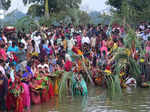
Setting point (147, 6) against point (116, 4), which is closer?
point (147, 6)

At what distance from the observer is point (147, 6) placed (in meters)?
29.7

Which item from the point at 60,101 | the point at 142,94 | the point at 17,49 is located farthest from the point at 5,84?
the point at 142,94

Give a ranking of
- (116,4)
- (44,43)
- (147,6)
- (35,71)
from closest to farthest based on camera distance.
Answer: (35,71) → (44,43) → (147,6) → (116,4)

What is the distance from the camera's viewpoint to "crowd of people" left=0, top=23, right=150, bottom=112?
12.5 metres

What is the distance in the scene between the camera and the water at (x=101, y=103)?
1312 cm

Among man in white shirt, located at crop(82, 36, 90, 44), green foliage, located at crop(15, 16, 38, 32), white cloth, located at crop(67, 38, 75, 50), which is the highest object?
green foliage, located at crop(15, 16, 38, 32)

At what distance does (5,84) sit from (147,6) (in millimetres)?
19527

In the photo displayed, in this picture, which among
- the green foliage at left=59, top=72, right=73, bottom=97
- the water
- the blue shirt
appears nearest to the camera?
the water

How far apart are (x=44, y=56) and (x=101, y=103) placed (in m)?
4.64

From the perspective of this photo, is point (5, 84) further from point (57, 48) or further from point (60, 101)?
point (57, 48)

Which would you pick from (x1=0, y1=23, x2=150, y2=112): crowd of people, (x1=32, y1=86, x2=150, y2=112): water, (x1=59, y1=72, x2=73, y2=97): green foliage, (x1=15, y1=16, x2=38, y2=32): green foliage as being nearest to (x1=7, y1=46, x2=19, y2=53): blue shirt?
(x1=0, y1=23, x2=150, y2=112): crowd of people

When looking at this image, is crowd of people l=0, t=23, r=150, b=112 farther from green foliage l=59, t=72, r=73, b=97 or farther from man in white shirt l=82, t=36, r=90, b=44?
green foliage l=59, t=72, r=73, b=97

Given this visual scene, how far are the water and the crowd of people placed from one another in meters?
0.59

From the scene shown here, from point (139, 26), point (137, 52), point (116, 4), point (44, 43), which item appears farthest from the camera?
point (116, 4)
